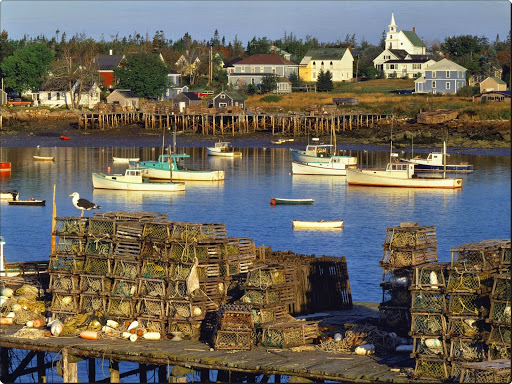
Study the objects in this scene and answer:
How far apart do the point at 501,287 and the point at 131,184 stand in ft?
146

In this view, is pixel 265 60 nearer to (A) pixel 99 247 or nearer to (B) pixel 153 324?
(A) pixel 99 247

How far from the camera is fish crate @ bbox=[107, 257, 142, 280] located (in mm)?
22250

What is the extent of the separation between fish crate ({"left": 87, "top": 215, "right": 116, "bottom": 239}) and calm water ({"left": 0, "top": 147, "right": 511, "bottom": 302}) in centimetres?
1009

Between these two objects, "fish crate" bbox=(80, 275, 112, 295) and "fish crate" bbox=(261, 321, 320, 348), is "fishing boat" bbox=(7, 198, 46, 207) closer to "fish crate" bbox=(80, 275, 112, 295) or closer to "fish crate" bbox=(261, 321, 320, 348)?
"fish crate" bbox=(80, 275, 112, 295)

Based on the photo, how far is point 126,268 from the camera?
73.8ft

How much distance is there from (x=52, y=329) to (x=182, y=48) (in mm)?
123729

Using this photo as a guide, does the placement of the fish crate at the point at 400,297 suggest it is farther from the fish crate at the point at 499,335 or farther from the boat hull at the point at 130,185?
the boat hull at the point at 130,185

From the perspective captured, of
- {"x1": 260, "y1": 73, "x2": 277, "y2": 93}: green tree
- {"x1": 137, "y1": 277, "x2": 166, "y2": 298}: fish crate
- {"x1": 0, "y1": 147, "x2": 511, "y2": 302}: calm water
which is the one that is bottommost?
{"x1": 0, "y1": 147, "x2": 511, "y2": 302}: calm water

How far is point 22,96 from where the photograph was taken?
109 metres

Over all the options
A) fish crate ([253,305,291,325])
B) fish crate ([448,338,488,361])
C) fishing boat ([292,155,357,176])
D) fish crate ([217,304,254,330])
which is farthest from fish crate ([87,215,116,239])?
fishing boat ([292,155,357,176])

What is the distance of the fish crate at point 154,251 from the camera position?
2211 centimetres

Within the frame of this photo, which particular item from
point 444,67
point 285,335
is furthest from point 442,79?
point 285,335

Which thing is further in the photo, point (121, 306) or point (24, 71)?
point (24, 71)

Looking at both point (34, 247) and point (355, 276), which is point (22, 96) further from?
point (355, 276)
